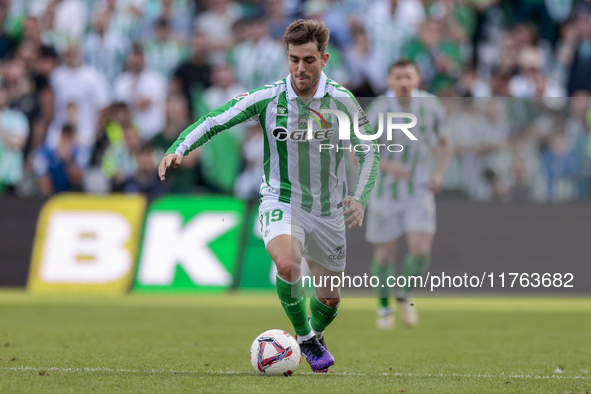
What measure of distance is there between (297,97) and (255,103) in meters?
0.28

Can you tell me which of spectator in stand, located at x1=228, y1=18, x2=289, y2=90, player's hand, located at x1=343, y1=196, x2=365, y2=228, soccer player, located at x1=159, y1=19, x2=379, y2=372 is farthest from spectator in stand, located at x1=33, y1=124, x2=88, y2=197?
player's hand, located at x1=343, y1=196, x2=365, y2=228

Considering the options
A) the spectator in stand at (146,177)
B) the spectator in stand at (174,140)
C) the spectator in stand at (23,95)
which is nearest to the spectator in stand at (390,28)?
the spectator in stand at (174,140)

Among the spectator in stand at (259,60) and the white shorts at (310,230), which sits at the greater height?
the spectator in stand at (259,60)

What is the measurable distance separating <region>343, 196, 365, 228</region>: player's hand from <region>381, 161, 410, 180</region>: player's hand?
374cm

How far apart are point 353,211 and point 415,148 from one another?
398 centimetres

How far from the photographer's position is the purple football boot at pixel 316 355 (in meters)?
5.75

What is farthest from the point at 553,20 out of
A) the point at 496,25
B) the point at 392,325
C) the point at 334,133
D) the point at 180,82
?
the point at 334,133

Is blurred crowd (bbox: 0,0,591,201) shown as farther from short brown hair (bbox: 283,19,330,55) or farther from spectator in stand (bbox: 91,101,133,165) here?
short brown hair (bbox: 283,19,330,55)

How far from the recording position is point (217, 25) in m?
15.1

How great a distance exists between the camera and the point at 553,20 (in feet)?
49.8

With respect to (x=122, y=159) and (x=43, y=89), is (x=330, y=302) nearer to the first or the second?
(x=122, y=159)

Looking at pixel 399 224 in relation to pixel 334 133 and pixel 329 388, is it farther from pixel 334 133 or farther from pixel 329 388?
pixel 329 388

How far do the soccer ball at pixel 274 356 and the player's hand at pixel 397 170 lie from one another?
404 cm

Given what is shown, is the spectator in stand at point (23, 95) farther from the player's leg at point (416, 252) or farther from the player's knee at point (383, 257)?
the player's leg at point (416, 252)
